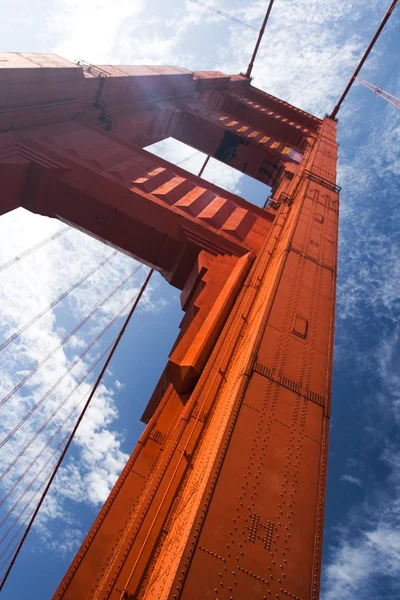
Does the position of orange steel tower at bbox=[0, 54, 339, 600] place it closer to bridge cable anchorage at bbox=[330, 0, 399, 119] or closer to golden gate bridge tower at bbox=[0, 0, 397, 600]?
golden gate bridge tower at bbox=[0, 0, 397, 600]

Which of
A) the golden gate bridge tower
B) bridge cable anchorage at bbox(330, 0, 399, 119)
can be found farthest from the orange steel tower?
bridge cable anchorage at bbox(330, 0, 399, 119)

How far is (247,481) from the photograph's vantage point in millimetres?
4941

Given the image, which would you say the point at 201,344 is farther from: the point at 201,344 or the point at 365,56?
the point at 365,56

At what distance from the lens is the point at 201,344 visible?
768cm

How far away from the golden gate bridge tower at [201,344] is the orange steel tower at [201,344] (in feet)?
0.08

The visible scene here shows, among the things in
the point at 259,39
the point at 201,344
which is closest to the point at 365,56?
the point at 259,39

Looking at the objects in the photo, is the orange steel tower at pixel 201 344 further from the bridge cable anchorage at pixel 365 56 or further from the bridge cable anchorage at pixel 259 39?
the bridge cable anchorage at pixel 259 39

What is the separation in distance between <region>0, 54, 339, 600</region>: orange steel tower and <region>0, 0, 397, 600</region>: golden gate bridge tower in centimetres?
3

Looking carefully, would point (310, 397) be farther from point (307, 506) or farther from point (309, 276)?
point (309, 276)

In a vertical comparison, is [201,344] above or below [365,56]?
→ below

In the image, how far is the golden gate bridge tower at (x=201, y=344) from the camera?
4.57 meters

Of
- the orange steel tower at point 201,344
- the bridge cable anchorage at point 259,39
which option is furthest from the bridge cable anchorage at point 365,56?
the orange steel tower at point 201,344

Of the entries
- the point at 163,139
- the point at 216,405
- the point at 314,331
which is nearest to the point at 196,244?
the point at 314,331

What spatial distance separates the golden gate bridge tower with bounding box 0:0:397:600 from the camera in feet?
15.0
